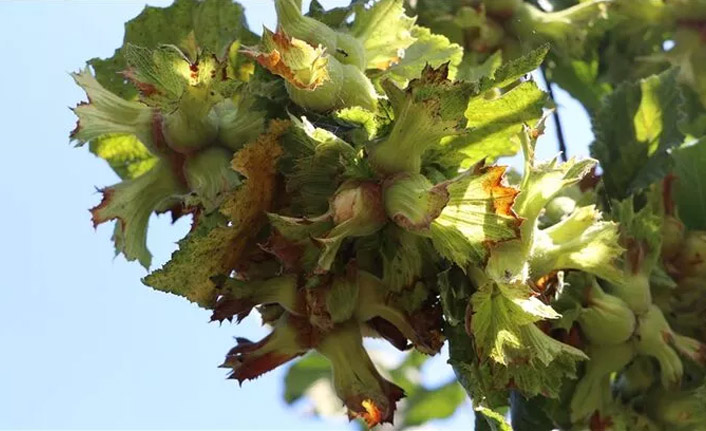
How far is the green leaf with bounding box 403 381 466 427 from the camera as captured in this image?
304 cm

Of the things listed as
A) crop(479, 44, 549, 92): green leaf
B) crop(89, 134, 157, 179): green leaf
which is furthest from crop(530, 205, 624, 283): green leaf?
crop(89, 134, 157, 179): green leaf

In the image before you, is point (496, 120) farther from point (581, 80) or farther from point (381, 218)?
point (581, 80)

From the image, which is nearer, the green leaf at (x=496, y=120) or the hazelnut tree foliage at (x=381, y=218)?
the hazelnut tree foliage at (x=381, y=218)

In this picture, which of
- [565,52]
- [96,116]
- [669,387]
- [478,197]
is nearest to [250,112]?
[96,116]

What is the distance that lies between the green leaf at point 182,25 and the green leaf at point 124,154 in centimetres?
9

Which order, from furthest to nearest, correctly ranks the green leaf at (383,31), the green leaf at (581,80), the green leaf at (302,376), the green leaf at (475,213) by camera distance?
the green leaf at (302,376), the green leaf at (581,80), the green leaf at (383,31), the green leaf at (475,213)

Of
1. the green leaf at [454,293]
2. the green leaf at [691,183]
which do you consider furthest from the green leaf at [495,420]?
the green leaf at [691,183]

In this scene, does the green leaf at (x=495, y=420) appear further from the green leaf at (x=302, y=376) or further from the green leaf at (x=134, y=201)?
the green leaf at (x=302, y=376)

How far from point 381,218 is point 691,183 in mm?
874

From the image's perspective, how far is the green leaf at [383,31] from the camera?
1345mm

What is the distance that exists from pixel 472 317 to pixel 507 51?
85 centimetres

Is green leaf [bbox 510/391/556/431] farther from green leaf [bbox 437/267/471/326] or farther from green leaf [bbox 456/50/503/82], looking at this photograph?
green leaf [bbox 456/50/503/82]

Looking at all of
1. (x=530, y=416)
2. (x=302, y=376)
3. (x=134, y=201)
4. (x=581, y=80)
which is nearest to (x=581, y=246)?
(x=530, y=416)

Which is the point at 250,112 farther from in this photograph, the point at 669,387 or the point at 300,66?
the point at 669,387
